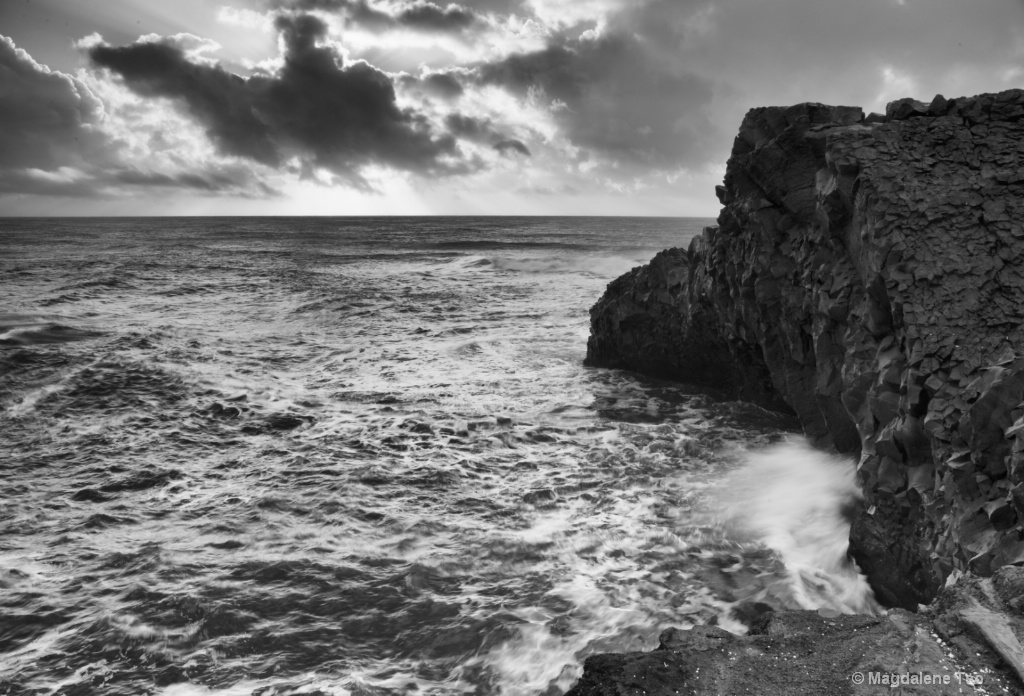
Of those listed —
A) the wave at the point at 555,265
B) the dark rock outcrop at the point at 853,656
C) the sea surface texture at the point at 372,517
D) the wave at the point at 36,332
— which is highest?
the wave at the point at 555,265

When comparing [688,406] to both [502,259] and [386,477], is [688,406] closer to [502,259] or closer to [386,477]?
[386,477]

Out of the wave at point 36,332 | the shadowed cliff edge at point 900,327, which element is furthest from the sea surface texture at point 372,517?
the shadowed cliff edge at point 900,327

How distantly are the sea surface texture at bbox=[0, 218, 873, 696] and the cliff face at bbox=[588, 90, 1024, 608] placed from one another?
942 millimetres

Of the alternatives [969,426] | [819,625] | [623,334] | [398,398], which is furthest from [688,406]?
[819,625]

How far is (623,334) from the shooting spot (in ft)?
43.1

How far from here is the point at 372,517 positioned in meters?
7.36

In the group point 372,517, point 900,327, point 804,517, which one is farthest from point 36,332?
point 900,327

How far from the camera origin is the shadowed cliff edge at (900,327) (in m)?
3.87

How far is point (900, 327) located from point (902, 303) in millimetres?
266

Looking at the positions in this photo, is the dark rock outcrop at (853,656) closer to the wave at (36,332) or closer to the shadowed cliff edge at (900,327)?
the shadowed cliff edge at (900,327)

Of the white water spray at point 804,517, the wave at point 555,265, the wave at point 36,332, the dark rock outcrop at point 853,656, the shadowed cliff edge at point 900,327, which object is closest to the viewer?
the dark rock outcrop at point 853,656

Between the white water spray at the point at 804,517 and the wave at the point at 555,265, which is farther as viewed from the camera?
the wave at the point at 555,265

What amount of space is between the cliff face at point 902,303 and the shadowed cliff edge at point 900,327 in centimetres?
2

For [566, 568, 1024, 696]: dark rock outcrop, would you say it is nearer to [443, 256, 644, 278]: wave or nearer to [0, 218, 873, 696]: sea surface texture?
[0, 218, 873, 696]: sea surface texture
